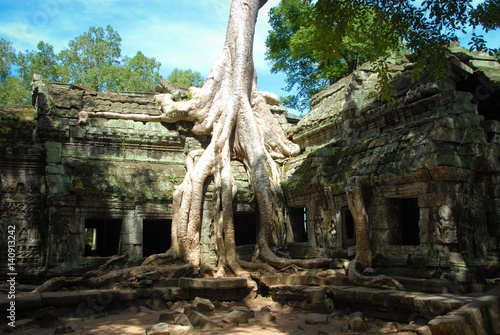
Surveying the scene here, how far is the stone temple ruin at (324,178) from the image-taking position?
6.35 metres

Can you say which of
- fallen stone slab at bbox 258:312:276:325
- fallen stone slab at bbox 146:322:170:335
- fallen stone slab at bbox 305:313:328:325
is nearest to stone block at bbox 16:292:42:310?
fallen stone slab at bbox 146:322:170:335

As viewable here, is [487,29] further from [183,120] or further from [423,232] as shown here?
[183,120]

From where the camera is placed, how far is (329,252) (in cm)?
857

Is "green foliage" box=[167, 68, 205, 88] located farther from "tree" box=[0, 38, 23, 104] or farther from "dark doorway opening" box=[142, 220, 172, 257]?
"dark doorway opening" box=[142, 220, 172, 257]

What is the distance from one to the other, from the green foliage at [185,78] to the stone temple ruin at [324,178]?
12937 mm

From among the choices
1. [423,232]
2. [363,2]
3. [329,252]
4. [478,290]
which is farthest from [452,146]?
[329,252]

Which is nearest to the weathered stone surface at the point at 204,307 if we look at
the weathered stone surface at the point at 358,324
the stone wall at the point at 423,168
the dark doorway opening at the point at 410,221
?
the weathered stone surface at the point at 358,324

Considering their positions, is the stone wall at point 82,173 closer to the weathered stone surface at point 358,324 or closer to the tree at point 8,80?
the weathered stone surface at point 358,324

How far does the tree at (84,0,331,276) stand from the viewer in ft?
30.3

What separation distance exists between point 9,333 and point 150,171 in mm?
5111

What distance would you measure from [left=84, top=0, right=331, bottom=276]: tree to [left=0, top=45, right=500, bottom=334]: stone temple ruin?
15.0 inches

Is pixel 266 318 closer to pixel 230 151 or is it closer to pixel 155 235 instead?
pixel 230 151

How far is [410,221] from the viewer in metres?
8.42

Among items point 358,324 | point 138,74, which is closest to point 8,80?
point 138,74
